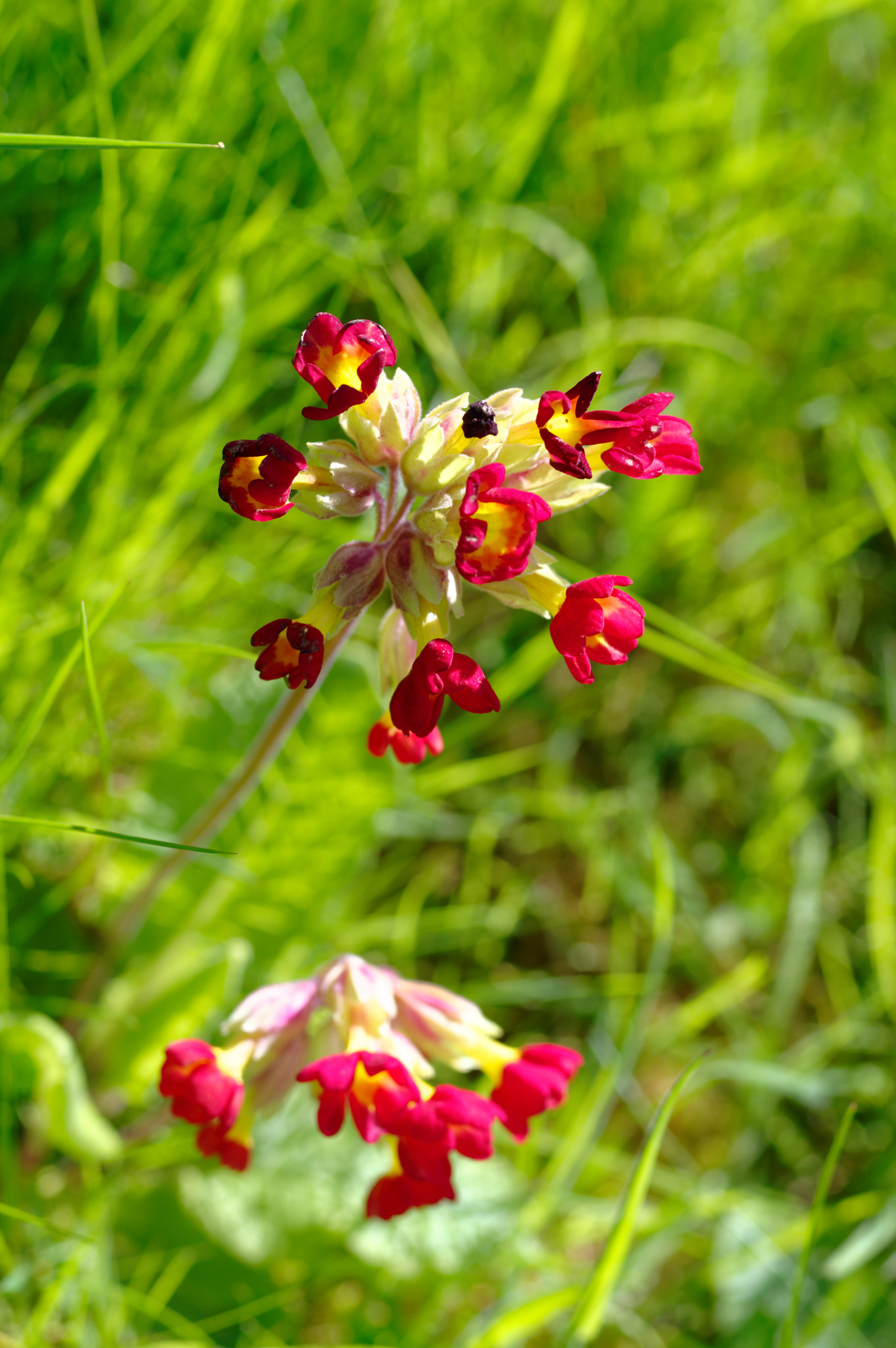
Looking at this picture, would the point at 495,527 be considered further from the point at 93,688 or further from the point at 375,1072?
the point at 375,1072

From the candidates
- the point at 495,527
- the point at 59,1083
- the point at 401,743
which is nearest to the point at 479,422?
the point at 495,527

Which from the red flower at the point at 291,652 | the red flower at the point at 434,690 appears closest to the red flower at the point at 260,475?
the red flower at the point at 291,652

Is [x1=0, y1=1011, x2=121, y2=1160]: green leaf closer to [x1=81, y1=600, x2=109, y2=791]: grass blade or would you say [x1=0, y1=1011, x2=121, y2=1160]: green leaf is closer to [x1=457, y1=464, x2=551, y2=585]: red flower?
[x1=81, y1=600, x2=109, y2=791]: grass blade

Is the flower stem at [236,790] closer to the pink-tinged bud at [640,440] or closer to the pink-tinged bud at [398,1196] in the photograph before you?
the pink-tinged bud at [640,440]

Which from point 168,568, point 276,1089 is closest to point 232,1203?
point 276,1089

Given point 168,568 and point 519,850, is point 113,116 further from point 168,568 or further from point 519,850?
point 519,850

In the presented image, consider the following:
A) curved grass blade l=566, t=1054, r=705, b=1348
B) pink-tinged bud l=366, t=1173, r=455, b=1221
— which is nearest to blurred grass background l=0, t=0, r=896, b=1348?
curved grass blade l=566, t=1054, r=705, b=1348
